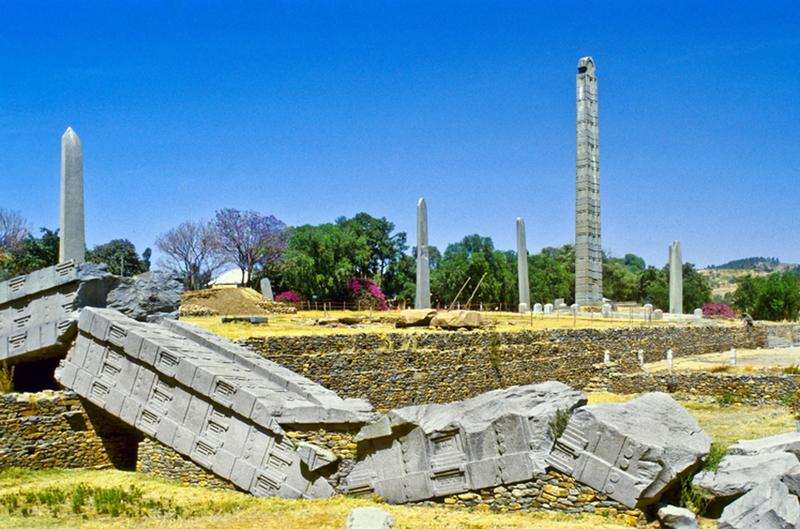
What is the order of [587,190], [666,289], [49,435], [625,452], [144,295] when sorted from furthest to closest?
[666,289], [587,190], [144,295], [49,435], [625,452]

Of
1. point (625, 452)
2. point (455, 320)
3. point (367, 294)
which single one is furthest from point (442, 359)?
point (367, 294)

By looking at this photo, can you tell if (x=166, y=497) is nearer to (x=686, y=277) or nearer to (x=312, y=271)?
(x=312, y=271)

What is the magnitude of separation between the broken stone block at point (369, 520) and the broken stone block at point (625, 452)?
109 inches

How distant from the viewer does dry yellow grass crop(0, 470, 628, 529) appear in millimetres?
9211

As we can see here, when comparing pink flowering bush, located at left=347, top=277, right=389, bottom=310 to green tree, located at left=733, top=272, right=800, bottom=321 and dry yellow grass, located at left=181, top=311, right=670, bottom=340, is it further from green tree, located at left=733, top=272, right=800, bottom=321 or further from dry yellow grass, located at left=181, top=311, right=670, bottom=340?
green tree, located at left=733, top=272, right=800, bottom=321

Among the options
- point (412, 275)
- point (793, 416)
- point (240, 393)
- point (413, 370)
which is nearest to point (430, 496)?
point (240, 393)

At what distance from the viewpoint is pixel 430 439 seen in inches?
411

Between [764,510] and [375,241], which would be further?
[375,241]

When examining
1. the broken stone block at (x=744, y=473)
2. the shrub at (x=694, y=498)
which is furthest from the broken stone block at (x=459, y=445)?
the broken stone block at (x=744, y=473)

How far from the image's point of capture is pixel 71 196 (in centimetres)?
1928

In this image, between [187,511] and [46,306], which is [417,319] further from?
[187,511]

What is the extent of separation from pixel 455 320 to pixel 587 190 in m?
22.8

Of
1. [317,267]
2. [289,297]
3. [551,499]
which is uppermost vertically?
[317,267]

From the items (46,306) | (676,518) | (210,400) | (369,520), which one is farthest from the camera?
(46,306)
